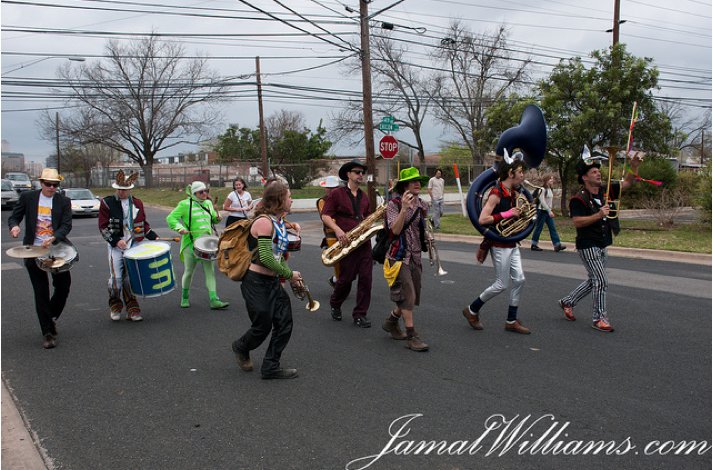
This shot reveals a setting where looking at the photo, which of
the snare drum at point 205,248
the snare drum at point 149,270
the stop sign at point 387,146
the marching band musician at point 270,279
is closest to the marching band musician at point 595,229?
the marching band musician at point 270,279

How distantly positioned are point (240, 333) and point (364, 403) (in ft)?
8.12

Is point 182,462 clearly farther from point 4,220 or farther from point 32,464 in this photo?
point 4,220

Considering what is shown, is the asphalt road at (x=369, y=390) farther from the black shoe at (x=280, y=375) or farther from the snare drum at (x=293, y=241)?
the snare drum at (x=293, y=241)

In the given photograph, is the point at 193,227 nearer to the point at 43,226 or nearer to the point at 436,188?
the point at 43,226

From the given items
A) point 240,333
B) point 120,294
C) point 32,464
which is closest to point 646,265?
point 240,333

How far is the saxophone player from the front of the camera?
7.05 metres

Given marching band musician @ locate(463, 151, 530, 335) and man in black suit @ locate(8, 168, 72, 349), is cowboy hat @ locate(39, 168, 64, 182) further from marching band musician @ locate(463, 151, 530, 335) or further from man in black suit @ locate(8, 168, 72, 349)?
marching band musician @ locate(463, 151, 530, 335)

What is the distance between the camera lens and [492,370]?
5.40m

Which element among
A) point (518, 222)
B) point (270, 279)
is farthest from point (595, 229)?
point (270, 279)

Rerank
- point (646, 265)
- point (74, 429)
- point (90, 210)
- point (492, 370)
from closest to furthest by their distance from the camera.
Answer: point (74, 429) < point (492, 370) < point (646, 265) < point (90, 210)

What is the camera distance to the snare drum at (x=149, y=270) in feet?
23.0

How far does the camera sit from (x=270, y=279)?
5.10 meters

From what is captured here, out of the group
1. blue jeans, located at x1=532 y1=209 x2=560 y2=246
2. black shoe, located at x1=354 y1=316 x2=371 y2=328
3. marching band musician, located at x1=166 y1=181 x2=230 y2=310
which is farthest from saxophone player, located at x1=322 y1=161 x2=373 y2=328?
blue jeans, located at x1=532 y1=209 x2=560 y2=246

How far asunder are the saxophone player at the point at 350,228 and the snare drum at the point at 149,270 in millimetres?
1887
